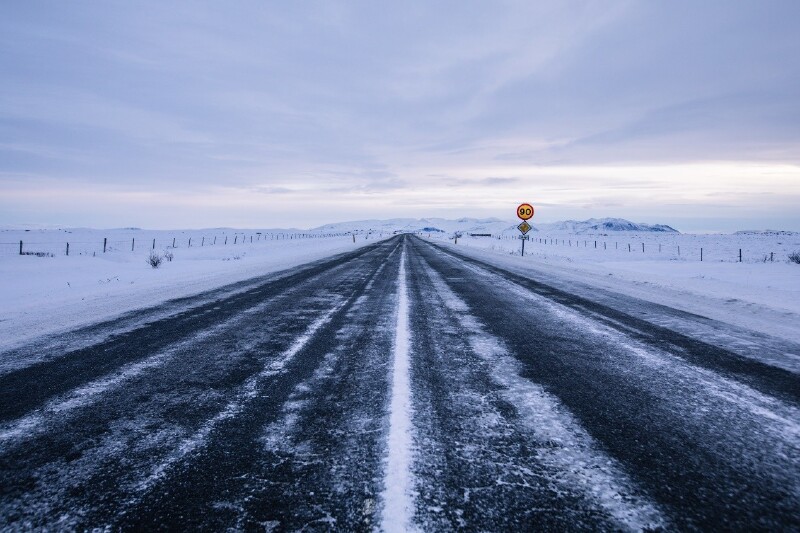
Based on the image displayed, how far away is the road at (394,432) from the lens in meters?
1.99

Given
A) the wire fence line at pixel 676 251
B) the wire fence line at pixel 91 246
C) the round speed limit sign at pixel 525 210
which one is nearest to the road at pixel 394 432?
the round speed limit sign at pixel 525 210

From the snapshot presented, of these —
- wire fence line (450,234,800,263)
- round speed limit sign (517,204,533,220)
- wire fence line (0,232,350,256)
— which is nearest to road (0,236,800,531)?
round speed limit sign (517,204,533,220)

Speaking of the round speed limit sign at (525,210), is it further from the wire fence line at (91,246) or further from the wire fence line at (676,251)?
the wire fence line at (91,246)

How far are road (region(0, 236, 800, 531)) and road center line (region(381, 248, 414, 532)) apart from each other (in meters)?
0.01

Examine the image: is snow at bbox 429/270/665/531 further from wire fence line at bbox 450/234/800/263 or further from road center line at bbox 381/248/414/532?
wire fence line at bbox 450/234/800/263

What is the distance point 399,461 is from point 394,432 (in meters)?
0.36

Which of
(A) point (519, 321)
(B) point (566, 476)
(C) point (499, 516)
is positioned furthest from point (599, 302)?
(C) point (499, 516)

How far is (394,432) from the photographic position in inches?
108

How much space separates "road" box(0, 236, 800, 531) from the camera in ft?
6.52

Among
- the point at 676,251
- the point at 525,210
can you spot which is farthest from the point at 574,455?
the point at 676,251

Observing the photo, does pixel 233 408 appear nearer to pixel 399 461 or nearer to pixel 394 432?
pixel 394 432

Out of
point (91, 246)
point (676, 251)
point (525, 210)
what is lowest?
point (91, 246)

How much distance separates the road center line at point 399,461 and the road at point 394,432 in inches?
0.5

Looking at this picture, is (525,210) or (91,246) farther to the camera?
(91,246)
